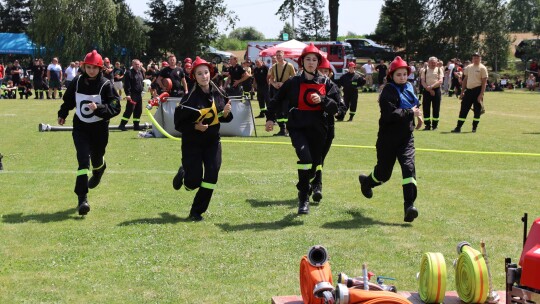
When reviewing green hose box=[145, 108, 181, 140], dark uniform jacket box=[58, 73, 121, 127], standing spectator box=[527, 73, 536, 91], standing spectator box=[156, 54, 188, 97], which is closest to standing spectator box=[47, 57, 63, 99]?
standing spectator box=[156, 54, 188, 97]

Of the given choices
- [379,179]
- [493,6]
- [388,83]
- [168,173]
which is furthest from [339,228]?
[493,6]

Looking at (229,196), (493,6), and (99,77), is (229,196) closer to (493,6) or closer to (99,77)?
(99,77)

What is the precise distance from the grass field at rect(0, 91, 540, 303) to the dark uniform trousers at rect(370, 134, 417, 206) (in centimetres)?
39

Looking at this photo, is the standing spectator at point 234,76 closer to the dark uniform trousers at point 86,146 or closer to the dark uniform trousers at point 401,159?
the dark uniform trousers at point 86,146

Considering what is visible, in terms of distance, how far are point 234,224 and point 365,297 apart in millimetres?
4604

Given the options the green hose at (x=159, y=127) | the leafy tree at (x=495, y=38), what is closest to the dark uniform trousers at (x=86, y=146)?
the green hose at (x=159, y=127)

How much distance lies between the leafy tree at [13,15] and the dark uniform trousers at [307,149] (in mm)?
82272

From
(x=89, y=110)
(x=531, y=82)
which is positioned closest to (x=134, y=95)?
(x=89, y=110)

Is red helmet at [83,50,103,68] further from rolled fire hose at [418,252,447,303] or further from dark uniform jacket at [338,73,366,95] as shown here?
dark uniform jacket at [338,73,366,95]

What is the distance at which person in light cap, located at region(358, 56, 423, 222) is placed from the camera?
9234 millimetres

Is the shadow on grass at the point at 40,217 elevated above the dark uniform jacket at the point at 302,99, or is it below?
below

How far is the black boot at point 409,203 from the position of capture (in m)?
8.91

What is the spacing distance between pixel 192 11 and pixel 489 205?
56.3m

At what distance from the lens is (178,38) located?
64.1 metres
